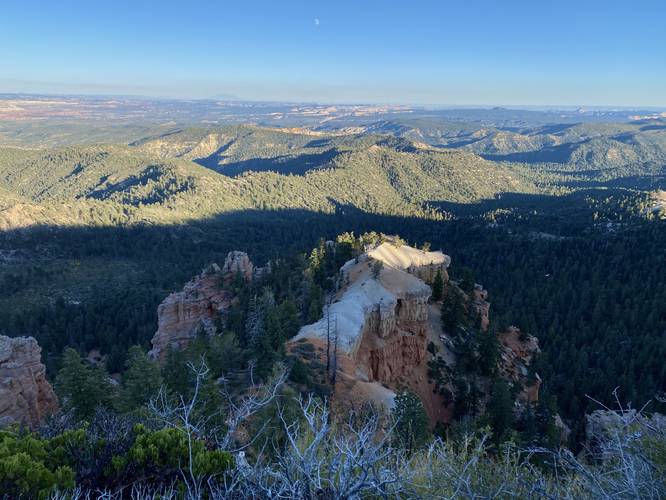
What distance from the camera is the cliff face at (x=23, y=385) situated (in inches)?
1145

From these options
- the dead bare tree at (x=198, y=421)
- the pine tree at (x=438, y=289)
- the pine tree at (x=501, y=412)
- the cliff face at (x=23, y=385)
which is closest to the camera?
the dead bare tree at (x=198, y=421)

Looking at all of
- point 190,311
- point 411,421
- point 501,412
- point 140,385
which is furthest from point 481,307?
point 140,385

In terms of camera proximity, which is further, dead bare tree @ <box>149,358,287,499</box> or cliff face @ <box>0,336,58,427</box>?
cliff face @ <box>0,336,58,427</box>

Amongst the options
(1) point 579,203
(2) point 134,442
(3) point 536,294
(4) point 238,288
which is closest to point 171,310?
(4) point 238,288

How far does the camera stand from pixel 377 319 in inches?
1725

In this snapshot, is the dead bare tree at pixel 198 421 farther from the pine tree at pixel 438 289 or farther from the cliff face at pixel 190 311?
the pine tree at pixel 438 289

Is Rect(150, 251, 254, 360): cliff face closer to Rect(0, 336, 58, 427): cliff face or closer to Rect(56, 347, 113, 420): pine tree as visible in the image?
Rect(0, 336, 58, 427): cliff face

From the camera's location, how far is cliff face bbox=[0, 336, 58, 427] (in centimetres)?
2908

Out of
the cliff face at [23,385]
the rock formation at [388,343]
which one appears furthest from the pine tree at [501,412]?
the cliff face at [23,385]

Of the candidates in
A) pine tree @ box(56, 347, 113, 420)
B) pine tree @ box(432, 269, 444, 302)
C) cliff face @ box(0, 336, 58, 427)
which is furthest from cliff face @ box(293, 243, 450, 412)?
cliff face @ box(0, 336, 58, 427)

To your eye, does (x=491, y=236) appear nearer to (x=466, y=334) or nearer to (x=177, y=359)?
(x=466, y=334)

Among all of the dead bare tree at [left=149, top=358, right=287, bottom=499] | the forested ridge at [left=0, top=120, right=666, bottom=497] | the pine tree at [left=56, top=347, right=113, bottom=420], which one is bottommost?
the forested ridge at [left=0, top=120, right=666, bottom=497]

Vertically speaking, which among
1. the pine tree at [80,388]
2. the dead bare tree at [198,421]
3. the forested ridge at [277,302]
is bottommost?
the forested ridge at [277,302]

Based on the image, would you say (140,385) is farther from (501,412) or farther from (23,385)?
(501,412)
